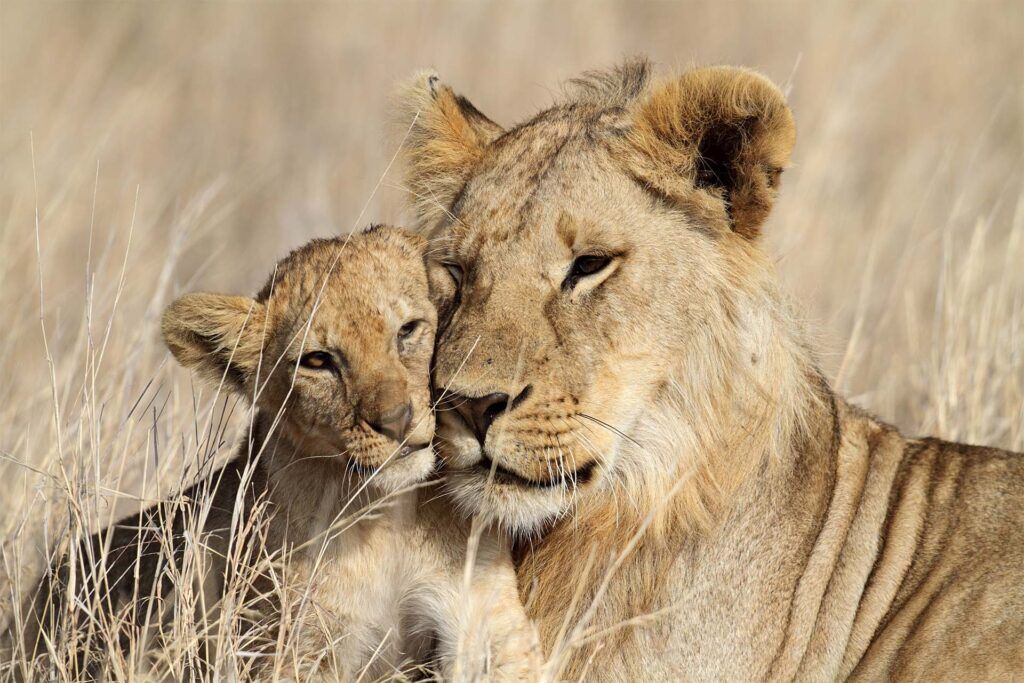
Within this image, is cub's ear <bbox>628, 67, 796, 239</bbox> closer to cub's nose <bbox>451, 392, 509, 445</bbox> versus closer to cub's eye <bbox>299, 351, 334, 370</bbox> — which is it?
cub's nose <bbox>451, 392, 509, 445</bbox>

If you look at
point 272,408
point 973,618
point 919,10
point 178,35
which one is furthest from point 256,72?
point 973,618

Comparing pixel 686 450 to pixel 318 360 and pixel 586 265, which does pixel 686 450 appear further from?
pixel 318 360

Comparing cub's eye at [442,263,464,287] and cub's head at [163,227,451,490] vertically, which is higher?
cub's eye at [442,263,464,287]

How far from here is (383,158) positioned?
5.44 m

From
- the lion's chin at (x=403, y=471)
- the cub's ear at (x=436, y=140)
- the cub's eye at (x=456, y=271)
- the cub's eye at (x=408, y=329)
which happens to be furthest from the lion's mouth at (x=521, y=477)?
the cub's ear at (x=436, y=140)

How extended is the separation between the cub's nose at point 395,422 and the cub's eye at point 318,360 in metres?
0.20

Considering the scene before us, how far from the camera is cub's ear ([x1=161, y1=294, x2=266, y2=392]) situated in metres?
3.21

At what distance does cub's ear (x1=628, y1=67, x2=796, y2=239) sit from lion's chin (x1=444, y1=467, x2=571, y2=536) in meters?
0.79

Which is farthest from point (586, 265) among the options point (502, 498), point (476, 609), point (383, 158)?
point (383, 158)

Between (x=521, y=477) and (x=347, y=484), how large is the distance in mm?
469

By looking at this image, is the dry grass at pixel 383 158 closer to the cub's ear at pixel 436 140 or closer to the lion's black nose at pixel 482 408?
the cub's ear at pixel 436 140

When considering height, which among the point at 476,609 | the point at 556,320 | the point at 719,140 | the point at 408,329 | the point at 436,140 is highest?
the point at 719,140

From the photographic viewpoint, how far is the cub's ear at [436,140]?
11.8 ft

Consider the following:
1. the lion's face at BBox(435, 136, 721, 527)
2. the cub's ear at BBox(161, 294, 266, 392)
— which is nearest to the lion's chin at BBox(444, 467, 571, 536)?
the lion's face at BBox(435, 136, 721, 527)
